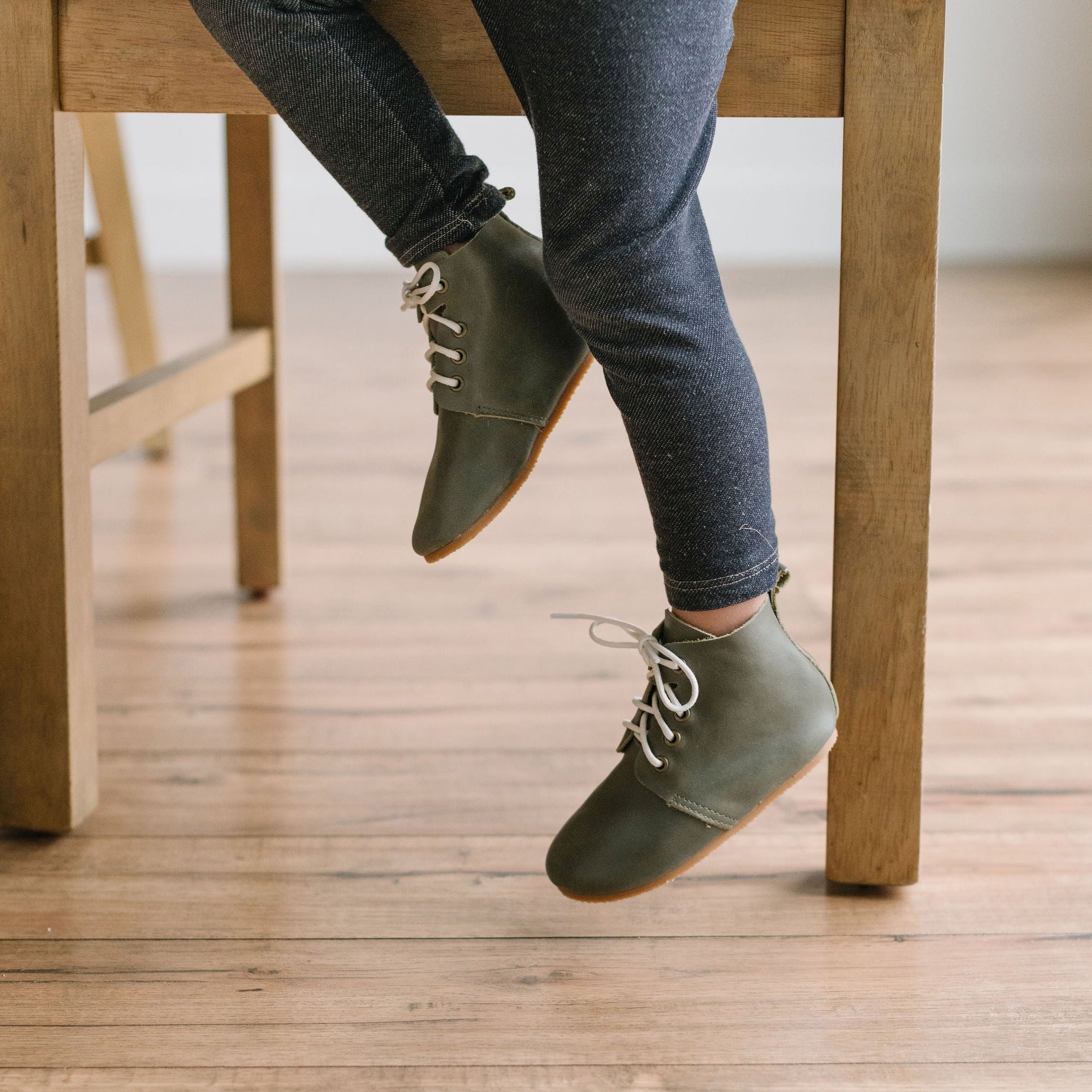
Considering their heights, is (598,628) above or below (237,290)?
below

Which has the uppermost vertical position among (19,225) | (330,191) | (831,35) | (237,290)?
(831,35)

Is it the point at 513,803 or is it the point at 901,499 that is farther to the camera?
the point at 513,803

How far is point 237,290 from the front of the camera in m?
1.21

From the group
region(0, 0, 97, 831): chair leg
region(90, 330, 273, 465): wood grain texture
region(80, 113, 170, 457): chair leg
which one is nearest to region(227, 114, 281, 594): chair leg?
region(90, 330, 273, 465): wood grain texture

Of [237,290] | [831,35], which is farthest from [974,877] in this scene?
[237,290]

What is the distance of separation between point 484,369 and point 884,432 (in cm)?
23

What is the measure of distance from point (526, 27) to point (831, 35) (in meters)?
0.19

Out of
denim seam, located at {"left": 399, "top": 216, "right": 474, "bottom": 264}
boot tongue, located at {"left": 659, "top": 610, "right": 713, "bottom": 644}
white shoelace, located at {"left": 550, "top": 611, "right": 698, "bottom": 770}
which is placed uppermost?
denim seam, located at {"left": 399, "top": 216, "right": 474, "bottom": 264}

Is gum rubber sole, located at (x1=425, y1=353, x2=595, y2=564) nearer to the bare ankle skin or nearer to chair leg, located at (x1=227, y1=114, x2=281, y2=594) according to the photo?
the bare ankle skin

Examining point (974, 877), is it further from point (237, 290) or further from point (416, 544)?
point (237, 290)

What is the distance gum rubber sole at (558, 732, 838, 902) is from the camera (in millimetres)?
664

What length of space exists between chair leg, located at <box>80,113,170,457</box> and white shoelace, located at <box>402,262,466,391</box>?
827mm

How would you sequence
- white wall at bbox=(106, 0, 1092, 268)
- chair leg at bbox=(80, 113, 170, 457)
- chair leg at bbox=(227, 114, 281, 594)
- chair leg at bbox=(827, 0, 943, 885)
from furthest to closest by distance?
white wall at bbox=(106, 0, 1092, 268) → chair leg at bbox=(80, 113, 170, 457) → chair leg at bbox=(227, 114, 281, 594) → chair leg at bbox=(827, 0, 943, 885)

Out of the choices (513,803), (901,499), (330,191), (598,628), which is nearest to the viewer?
(901,499)
